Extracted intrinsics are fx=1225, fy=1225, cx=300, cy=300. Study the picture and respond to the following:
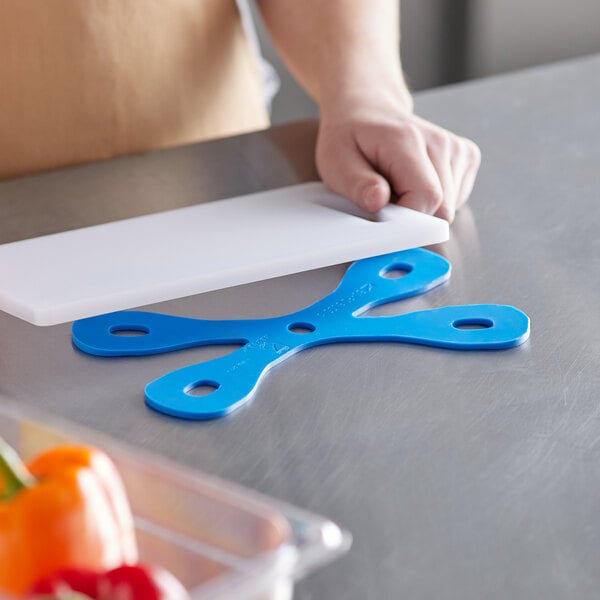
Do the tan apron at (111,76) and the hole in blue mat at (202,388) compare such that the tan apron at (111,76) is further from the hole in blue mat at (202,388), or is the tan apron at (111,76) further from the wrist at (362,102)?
the hole in blue mat at (202,388)

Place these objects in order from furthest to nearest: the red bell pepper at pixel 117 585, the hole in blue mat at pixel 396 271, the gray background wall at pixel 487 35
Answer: the gray background wall at pixel 487 35 < the hole in blue mat at pixel 396 271 < the red bell pepper at pixel 117 585

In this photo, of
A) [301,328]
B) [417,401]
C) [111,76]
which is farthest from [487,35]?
[417,401]

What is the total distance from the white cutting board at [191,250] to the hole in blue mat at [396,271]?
0.05ft

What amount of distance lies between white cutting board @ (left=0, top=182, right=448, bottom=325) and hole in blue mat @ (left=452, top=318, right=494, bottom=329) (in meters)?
0.11

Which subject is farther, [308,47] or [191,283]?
[308,47]

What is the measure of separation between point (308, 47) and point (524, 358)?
1.85ft

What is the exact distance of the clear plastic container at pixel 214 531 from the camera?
1.41 ft

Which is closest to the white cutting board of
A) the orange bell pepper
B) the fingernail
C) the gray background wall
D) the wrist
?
the fingernail

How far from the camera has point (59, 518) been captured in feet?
1.43

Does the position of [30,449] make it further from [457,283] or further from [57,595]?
[457,283]

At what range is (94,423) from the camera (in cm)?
70

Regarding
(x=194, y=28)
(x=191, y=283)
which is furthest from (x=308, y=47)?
(x=191, y=283)

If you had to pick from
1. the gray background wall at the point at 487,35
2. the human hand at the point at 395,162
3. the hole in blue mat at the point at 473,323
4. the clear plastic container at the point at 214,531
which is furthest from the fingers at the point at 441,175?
the gray background wall at the point at 487,35

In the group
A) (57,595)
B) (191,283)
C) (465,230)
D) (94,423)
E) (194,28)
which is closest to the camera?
(57,595)
